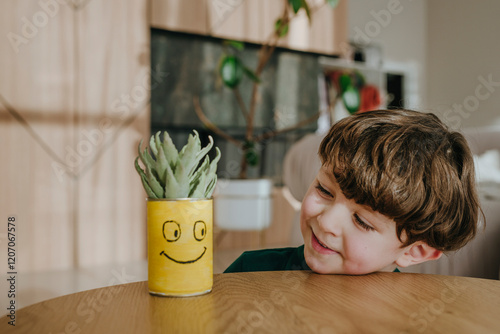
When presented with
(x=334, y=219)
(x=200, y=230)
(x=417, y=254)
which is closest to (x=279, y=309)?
(x=200, y=230)

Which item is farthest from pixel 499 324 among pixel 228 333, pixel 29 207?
pixel 29 207

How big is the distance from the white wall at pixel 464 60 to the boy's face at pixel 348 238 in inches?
158

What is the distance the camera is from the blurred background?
2697mm

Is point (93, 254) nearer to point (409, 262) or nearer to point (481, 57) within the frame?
point (409, 262)

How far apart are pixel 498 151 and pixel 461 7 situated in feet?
13.2

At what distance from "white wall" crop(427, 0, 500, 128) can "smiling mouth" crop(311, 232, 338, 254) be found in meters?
4.02

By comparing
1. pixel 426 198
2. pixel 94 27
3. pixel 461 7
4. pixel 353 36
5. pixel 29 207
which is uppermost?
pixel 461 7

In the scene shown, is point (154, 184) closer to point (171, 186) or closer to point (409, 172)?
point (171, 186)

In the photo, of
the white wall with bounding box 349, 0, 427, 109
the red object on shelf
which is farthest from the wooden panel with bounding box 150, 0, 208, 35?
the white wall with bounding box 349, 0, 427, 109

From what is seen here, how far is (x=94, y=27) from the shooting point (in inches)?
114

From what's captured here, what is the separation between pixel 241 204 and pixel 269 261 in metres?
1.95

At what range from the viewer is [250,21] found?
11.5 feet

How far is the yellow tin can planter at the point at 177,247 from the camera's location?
1.88 feet

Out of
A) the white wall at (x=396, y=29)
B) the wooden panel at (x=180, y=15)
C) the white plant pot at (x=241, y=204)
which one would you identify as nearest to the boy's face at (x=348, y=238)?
the white plant pot at (x=241, y=204)
